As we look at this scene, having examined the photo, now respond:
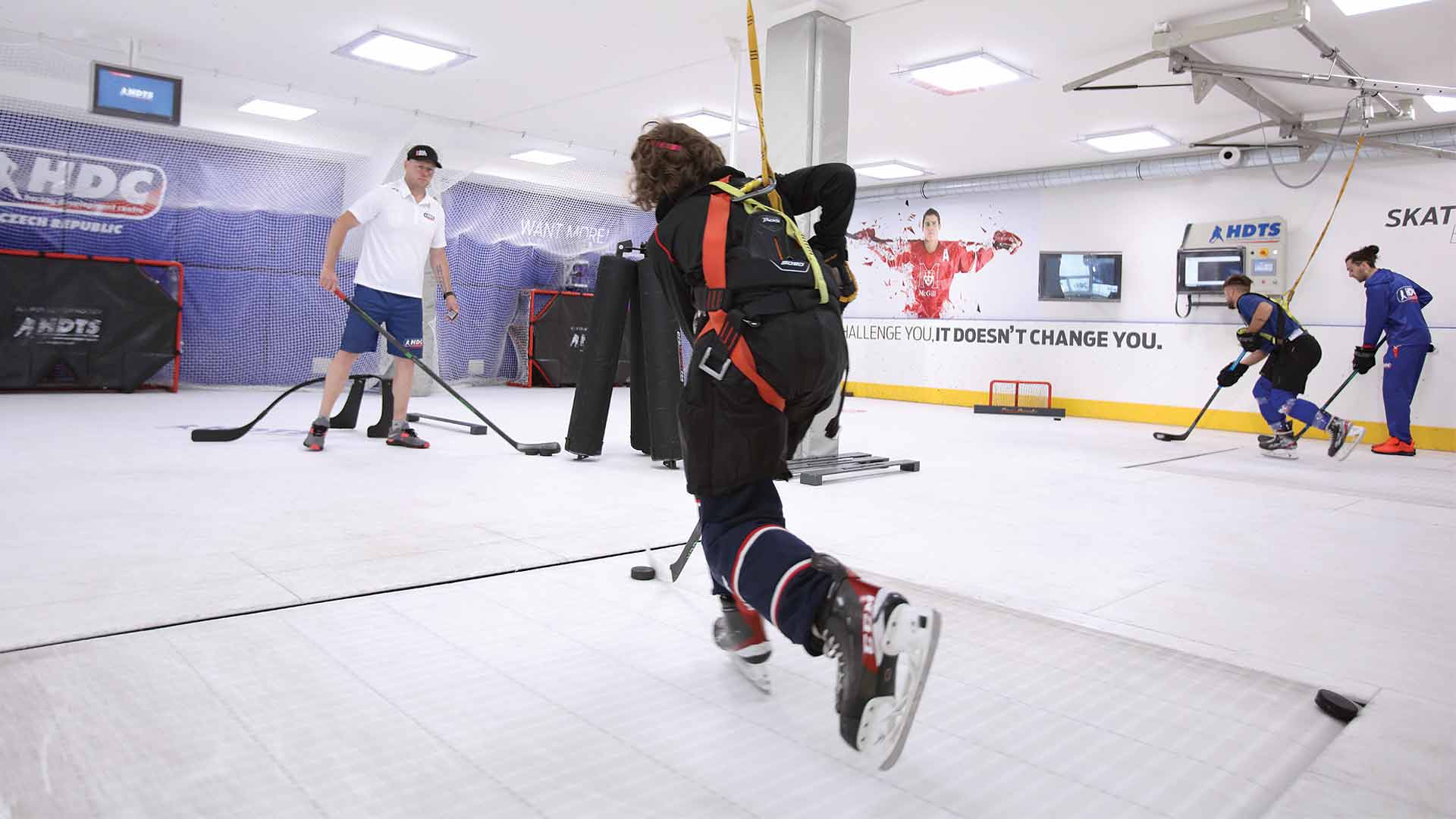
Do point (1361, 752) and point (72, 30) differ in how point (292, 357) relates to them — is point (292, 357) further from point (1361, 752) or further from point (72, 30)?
point (1361, 752)

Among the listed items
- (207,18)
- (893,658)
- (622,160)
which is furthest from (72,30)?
(893,658)

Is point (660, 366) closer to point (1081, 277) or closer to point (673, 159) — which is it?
point (673, 159)

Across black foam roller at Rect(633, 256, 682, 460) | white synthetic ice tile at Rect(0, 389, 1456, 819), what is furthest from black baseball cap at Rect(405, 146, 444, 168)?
white synthetic ice tile at Rect(0, 389, 1456, 819)

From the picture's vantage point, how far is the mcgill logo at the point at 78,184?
28.9 ft

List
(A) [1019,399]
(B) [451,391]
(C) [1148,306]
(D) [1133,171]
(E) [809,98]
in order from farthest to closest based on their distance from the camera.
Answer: (A) [1019,399]
(C) [1148,306]
(D) [1133,171]
(E) [809,98]
(B) [451,391]

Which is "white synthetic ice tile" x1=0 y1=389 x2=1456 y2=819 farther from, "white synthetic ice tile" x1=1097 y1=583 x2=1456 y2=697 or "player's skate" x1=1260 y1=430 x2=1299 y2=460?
"player's skate" x1=1260 y1=430 x2=1299 y2=460

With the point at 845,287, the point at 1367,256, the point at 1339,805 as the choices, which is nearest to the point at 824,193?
the point at 845,287

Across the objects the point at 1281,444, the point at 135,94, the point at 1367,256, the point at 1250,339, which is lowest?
the point at 1281,444

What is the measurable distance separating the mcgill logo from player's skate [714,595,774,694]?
9.98 meters

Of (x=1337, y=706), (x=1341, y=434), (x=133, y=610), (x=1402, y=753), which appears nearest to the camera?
(x=1402, y=753)

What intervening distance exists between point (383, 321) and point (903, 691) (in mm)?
4604

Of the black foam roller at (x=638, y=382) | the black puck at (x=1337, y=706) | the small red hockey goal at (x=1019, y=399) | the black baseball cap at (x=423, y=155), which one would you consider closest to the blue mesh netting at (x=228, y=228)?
the black baseball cap at (x=423, y=155)

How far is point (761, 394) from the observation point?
176 centimetres

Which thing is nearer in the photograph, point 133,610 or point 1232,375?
point 133,610
